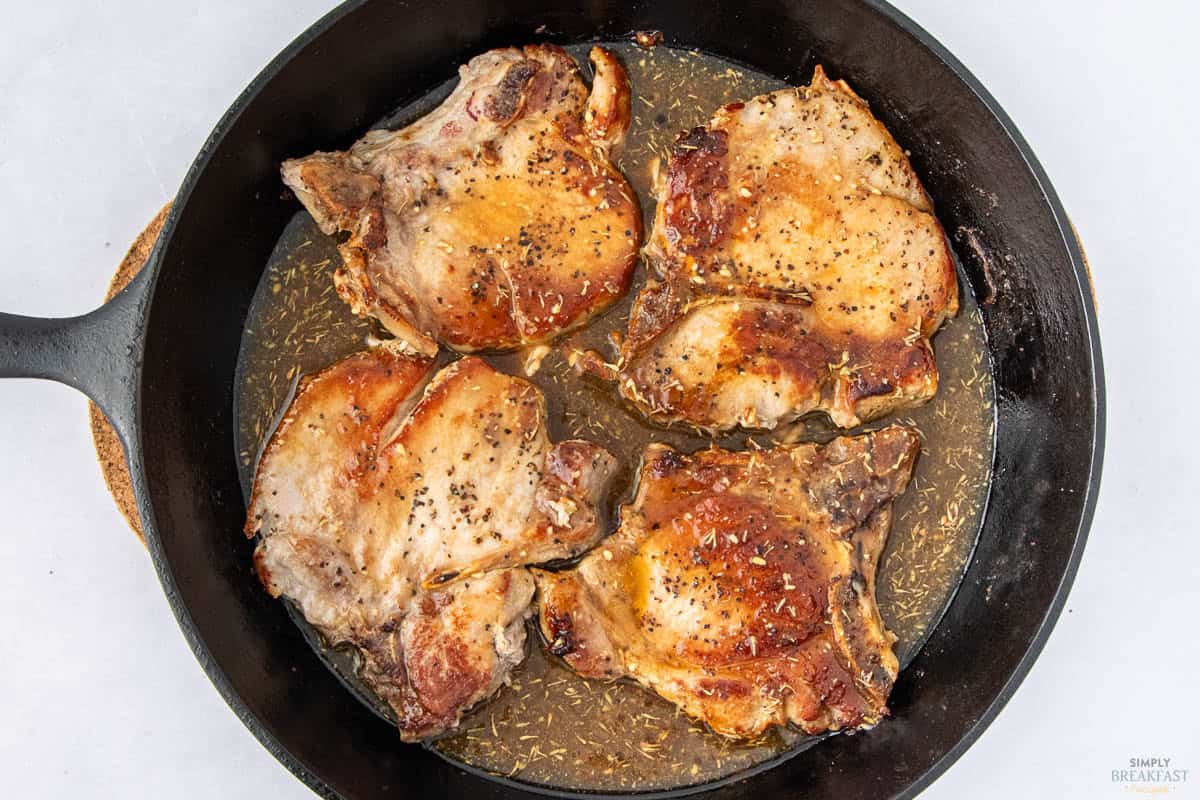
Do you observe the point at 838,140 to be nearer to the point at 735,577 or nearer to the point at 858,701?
the point at 735,577

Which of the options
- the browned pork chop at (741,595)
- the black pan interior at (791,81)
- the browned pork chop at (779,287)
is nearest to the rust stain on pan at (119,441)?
the black pan interior at (791,81)

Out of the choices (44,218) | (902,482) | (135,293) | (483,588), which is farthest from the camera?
(44,218)

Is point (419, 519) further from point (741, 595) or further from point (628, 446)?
point (741, 595)

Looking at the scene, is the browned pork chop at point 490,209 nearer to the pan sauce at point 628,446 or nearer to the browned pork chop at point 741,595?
the pan sauce at point 628,446

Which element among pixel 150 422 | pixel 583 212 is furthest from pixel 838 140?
pixel 150 422

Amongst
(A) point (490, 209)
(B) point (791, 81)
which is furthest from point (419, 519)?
(B) point (791, 81)

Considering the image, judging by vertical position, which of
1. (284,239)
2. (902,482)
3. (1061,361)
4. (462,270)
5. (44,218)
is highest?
(44,218)
